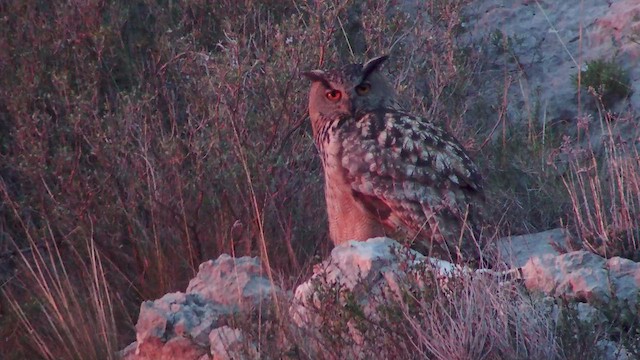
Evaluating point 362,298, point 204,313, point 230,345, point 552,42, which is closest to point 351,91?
point 204,313

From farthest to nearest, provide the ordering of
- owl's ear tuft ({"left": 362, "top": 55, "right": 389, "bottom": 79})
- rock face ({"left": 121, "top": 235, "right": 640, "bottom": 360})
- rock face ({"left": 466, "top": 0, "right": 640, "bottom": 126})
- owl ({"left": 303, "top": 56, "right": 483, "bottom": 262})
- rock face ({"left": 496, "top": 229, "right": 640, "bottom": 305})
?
1. rock face ({"left": 466, "top": 0, "right": 640, "bottom": 126})
2. owl's ear tuft ({"left": 362, "top": 55, "right": 389, "bottom": 79})
3. owl ({"left": 303, "top": 56, "right": 483, "bottom": 262})
4. rock face ({"left": 496, "top": 229, "right": 640, "bottom": 305})
5. rock face ({"left": 121, "top": 235, "right": 640, "bottom": 360})

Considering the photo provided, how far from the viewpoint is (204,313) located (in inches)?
172

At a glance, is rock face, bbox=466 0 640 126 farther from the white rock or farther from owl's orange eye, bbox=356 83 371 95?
the white rock

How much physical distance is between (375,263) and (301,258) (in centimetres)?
Answer: 142

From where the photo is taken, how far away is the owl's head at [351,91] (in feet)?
18.6

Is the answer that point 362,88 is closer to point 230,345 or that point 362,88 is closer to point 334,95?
point 334,95

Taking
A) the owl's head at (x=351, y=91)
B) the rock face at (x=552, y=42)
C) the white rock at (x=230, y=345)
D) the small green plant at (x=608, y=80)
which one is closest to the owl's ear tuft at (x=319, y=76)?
the owl's head at (x=351, y=91)

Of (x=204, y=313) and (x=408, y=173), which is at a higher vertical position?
(x=408, y=173)

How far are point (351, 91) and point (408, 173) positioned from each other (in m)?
0.59

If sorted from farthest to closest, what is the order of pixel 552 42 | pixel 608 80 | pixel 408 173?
1. pixel 552 42
2. pixel 608 80
3. pixel 408 173

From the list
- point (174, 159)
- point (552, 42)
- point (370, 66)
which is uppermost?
point (370, 66)

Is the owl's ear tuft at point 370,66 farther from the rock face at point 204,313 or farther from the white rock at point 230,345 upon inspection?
the white rock at point 230,345

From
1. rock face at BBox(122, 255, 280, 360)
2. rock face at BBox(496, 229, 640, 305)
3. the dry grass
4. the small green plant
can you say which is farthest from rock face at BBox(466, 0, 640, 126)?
rock face at BBox(122, 255, 280, 360)

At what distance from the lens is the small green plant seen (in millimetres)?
7344
